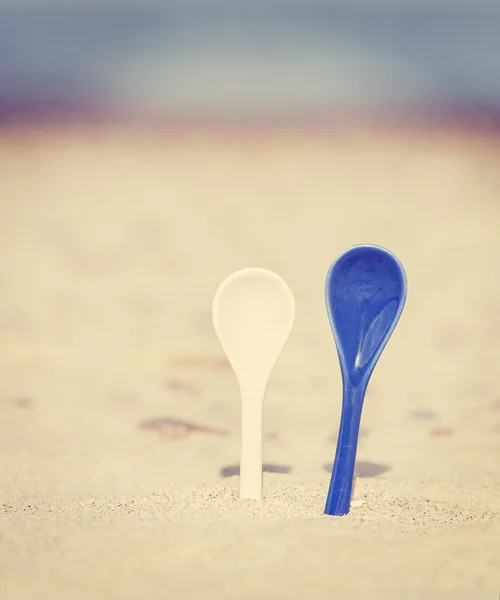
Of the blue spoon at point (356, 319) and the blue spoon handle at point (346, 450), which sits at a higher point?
the blue spoon at point (356, 319)

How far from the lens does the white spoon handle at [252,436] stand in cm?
89

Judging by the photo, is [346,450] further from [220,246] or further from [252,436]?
[220,246]

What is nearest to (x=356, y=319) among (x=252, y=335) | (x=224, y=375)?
(x=252, y=335)

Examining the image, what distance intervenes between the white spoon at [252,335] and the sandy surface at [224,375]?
63 millimetres

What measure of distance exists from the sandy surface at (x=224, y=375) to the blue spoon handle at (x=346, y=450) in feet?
0.09

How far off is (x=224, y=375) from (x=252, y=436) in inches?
20.0

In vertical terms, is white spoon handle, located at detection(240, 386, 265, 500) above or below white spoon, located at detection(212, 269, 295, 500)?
below

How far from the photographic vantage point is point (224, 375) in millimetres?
1396

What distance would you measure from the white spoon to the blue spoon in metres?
0.06

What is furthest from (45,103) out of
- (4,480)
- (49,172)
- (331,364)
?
(4,480)

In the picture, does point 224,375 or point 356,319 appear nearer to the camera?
point 356,319

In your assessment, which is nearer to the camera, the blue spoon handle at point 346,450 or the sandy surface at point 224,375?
the sandy surface at point 224,375

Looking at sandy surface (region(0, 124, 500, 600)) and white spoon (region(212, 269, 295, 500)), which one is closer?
sandy surface (region(0, 124, 500, 600))

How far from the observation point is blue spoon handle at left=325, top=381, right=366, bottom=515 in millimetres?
860
